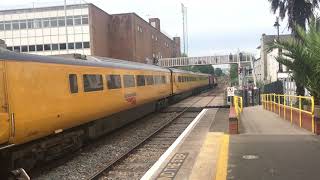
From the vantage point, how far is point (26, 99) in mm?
10148

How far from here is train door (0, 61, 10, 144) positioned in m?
9.23

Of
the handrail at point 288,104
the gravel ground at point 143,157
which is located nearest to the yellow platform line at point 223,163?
the gravel ground at point 143,157

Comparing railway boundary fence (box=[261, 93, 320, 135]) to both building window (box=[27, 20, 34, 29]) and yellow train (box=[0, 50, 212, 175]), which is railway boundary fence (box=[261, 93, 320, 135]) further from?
building window (box=[27, 20, 34, 29])

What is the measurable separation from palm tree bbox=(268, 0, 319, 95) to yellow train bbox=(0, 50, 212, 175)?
6863mm

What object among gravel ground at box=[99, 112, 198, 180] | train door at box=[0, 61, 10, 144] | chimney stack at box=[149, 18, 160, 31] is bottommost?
gravel ground at box=[99, 112, 198, 180]

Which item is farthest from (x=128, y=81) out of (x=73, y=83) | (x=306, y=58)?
(x=306, y=58)

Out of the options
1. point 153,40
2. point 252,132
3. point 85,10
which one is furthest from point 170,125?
point 153,40

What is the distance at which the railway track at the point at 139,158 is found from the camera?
11086mm

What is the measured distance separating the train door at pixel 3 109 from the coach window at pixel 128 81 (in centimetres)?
916

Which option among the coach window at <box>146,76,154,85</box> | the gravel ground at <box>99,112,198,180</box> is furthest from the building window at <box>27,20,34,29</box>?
the gravel ground at <box>99,112,198,180</box>

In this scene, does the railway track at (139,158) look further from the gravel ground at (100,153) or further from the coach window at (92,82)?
the coach window at (92,82)

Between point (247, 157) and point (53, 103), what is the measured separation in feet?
15.0

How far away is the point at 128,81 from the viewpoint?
754 inches

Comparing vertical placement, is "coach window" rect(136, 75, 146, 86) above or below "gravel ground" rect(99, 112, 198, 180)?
above
